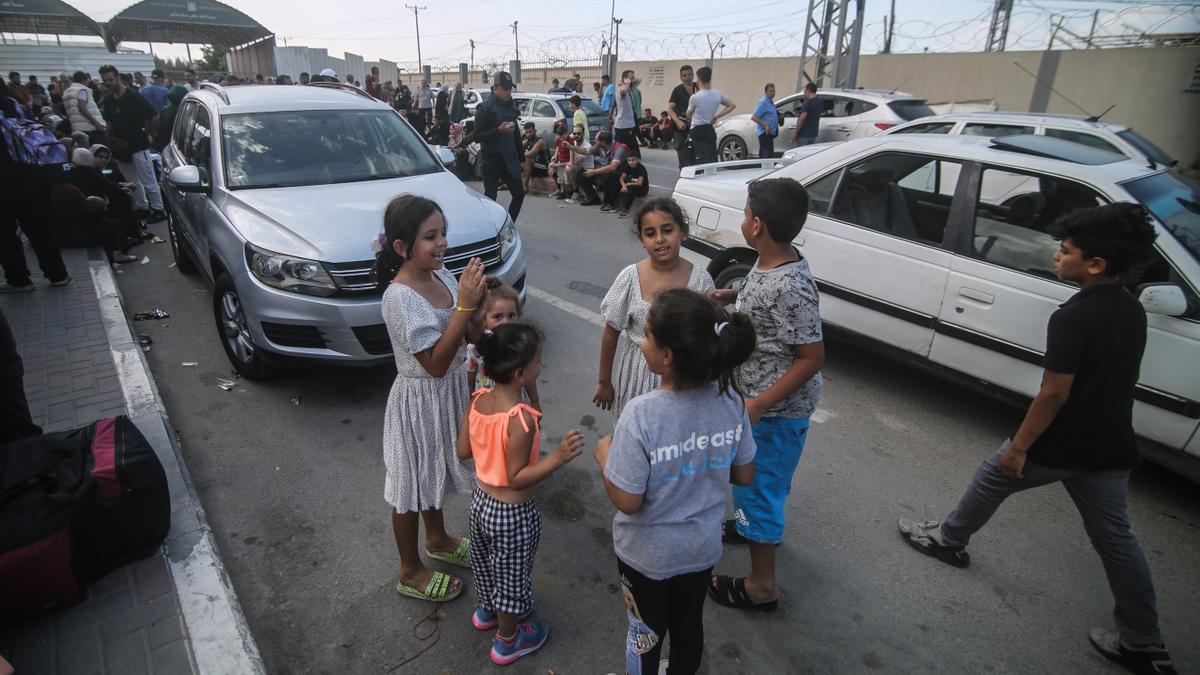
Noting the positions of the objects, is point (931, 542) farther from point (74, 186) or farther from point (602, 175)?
point (74, 186)

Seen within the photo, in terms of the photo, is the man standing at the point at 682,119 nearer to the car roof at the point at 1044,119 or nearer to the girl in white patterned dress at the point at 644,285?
the car roof at the point at 1044,119

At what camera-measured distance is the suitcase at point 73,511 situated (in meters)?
2.14

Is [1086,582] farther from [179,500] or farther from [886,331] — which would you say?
[179,500]

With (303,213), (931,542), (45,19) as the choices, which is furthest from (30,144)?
(45,19)

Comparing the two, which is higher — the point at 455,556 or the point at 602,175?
the point at 602,175

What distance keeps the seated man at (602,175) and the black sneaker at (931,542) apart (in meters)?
7.70

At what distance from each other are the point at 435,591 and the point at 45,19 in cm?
4782

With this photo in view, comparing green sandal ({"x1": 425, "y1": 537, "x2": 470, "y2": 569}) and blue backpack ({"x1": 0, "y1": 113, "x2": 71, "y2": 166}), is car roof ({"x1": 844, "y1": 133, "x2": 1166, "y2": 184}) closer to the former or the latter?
green sandal ({"x1": 425, "y1": 537, "x2": 470, "y2": 569})

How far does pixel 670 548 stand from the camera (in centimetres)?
171

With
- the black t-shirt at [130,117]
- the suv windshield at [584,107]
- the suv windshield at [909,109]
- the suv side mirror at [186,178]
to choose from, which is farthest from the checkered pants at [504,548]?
the suv windshield at [584,107]

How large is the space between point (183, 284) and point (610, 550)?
5.67m

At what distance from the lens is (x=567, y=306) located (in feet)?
19.3

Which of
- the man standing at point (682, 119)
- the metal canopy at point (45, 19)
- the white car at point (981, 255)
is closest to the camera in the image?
the white car at point (981, 255)

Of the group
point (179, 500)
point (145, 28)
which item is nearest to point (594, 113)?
point (179, 500)
